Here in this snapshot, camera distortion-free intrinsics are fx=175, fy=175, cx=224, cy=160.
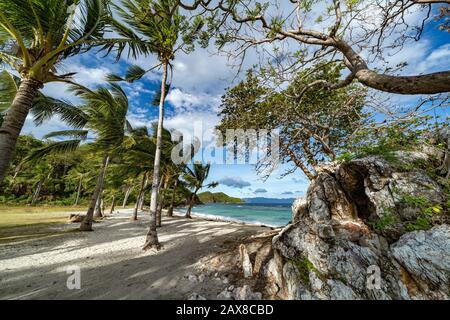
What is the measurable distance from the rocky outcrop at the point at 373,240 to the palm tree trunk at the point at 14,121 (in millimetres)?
5684

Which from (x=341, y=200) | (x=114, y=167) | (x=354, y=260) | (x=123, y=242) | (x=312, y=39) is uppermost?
(x=312, y=39)

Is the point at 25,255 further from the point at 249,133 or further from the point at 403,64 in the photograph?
the point at 403,64

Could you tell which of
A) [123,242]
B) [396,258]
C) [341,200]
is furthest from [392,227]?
[123,242]

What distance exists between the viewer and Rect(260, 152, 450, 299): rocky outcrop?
2469 mm

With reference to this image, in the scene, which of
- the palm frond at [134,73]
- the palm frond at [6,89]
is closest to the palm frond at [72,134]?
the palm frond at [6,89]

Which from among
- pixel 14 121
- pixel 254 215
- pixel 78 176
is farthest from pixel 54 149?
pixel 254 215

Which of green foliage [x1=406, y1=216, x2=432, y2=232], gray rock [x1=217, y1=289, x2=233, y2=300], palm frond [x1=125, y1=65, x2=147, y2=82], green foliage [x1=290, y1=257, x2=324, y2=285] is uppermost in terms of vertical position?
palm frond [x1=125, y1=65, x2=147, y2=82]

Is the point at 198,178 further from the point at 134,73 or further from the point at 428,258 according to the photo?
the point at 428,258

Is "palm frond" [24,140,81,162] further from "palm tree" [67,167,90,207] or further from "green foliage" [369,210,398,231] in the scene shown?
"palm tree" [67,167,90,207]

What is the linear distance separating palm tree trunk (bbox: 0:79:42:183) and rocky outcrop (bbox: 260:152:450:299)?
5.68 m

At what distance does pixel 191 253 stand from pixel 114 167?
1092 centimetres

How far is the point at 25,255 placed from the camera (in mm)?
5590

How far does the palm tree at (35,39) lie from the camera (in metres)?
3.47

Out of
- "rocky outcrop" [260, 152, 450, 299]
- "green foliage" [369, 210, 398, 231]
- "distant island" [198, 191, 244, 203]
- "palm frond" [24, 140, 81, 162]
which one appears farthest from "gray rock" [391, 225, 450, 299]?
"distant island" [198, 191, 244, 203]
